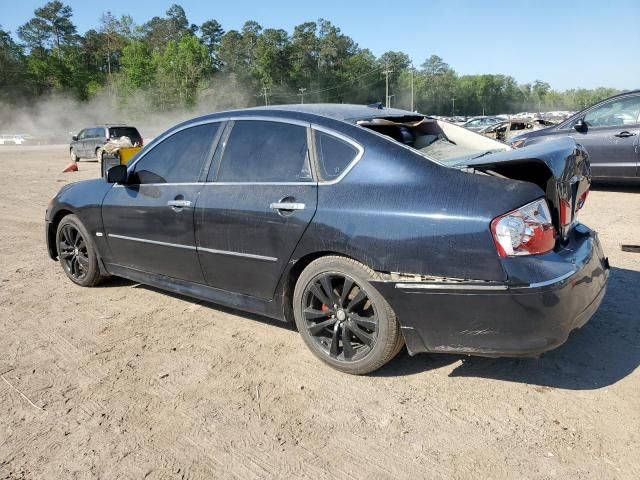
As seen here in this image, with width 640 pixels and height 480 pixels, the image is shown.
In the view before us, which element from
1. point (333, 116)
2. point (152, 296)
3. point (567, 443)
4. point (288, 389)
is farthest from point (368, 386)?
point (152, 296)

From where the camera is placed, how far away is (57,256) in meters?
5.26

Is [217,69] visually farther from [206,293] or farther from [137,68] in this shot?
[206,293]

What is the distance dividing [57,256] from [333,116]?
3.55 m

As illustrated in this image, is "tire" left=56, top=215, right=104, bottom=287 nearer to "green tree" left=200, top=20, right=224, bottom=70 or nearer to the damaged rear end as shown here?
the damaged rear end

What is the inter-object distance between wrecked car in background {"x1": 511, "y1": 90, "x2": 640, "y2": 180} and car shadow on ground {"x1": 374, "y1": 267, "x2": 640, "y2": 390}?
5405 mm

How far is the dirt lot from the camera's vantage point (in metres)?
2.32

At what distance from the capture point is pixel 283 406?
2.79 meters

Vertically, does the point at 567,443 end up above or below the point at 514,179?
below

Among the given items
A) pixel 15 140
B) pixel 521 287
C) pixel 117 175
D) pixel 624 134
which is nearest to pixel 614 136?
pixel 624 134

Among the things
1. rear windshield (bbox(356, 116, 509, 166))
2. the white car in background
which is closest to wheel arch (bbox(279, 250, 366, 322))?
rear windshield (bbox(356, 116, 509, 166))

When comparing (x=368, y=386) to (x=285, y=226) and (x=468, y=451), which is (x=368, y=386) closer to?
(x=468, y=451)

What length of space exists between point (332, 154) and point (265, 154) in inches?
21.3

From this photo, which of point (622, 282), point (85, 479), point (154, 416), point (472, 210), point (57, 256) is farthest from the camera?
point (57, 256)

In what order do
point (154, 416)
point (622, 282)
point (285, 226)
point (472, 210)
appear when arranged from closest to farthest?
1. point (472, 210)
2. point (154, 416)
3. point (285, 226)
4. point (622, 282)
